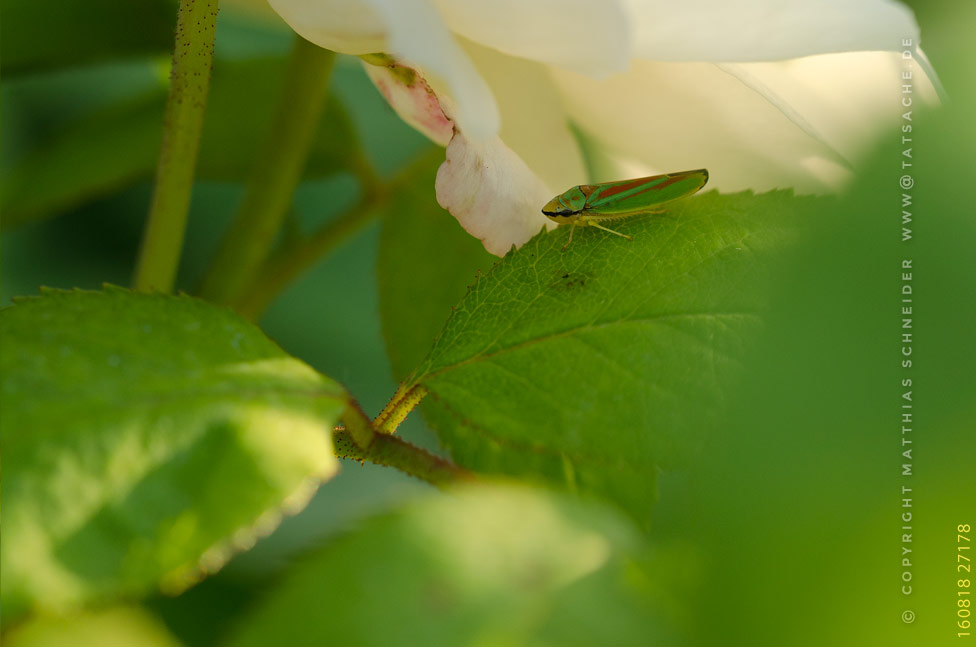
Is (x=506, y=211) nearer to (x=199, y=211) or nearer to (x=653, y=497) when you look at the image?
(x=653, y=497)

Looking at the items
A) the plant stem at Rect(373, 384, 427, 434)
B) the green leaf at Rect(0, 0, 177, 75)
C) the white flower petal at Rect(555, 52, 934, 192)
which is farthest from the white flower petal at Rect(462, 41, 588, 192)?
the green leaf at Rect(0, 0, 177, 75)

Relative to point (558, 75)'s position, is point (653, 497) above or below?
below

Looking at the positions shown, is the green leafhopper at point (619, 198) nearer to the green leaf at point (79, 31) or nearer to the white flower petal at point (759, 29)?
the white flower petal at point (759, 29)

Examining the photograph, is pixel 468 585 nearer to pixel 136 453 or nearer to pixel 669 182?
pixel 136 453

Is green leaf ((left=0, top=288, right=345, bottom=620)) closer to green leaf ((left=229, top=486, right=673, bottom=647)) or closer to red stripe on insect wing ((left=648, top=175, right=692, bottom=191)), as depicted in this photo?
green leaf ((left=229, top=486, right=673, bottom=647))

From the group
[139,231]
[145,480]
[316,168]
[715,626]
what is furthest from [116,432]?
[139,231]

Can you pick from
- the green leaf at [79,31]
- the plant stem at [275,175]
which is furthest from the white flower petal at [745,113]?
the green leaf at [79,31]
